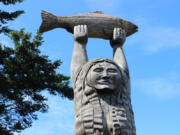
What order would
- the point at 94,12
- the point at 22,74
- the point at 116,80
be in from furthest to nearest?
1. the point at 22,74
2. the point at 94,12
3. the point at 116,80

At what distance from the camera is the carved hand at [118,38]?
5.97 m

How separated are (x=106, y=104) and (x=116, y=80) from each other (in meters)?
0.53

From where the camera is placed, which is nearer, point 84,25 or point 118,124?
point 118,124

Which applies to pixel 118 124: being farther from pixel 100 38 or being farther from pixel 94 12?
pixel 94 12

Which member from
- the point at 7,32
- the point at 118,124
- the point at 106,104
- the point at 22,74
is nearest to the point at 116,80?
the point at 106,104

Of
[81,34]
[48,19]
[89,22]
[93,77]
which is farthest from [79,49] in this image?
[48,19]

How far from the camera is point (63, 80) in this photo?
13.3 metres

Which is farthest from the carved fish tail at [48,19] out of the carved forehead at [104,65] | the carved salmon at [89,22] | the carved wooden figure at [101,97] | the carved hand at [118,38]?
the carved forehead at [104,65]

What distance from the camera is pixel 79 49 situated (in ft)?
18.7

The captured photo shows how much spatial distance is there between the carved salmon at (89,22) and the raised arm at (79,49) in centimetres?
18

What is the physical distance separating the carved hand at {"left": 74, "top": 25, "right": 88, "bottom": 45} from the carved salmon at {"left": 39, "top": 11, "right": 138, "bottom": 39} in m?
0.15

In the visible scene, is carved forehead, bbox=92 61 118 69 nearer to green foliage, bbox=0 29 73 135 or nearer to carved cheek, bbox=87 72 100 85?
carved cheek, bbox=87 72 100 85

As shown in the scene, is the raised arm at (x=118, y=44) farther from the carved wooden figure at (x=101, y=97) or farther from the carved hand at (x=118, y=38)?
the carved wooden figure at (x=101, y=97)

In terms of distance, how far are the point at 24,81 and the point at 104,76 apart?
8037mm
